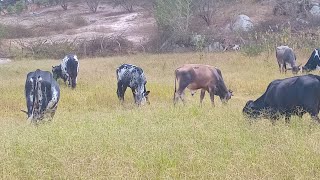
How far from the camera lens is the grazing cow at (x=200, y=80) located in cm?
1216

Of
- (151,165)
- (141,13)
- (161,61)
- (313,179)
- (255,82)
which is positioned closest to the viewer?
(313,179)

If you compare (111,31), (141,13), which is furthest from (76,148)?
(141,13)

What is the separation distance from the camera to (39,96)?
9383 millimetres

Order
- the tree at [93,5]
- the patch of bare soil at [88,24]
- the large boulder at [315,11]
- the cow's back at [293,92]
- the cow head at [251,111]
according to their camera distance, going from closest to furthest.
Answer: the cow's back at [293,92] → the cow head at [251,111] → the large boulder at [315,11] → the patch of bare soil at [88,24] → the tree at [93,5]

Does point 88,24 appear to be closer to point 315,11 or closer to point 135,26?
point 135,26

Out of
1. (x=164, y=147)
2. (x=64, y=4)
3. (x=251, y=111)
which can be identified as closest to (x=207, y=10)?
(x=64, y=4)

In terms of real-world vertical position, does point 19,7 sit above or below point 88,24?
above

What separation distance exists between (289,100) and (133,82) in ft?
16.9

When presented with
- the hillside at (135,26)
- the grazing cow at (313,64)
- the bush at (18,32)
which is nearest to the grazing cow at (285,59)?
the grazing cow at (313,64)

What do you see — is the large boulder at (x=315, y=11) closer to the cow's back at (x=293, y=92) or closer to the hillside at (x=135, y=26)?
the hillside at (x=135, y=26)

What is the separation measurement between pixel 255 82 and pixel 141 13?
2736 centimetres

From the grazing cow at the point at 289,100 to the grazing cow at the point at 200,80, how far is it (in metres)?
3.42

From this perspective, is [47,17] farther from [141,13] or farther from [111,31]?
[111,31]

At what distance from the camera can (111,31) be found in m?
35.2
